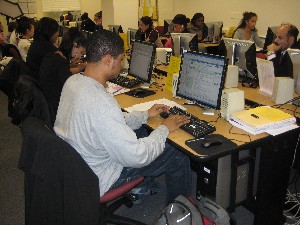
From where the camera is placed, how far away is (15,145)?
3340mm

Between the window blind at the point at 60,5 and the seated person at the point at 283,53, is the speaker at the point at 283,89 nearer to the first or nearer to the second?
the seated person at the point at 283,53

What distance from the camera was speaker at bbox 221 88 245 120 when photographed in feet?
6.19

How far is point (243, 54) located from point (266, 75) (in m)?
0.44

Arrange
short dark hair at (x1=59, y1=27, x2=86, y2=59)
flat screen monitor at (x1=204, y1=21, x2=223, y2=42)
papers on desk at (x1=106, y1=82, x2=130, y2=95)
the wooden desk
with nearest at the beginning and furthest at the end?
the wooden desk
papers on desk at (x1=106, y1=82, x2=130, y2=95)
short dark hair at (x1=59, y1=27, x2=86, y2=59)
flat screen monitor at (x1=204, y1=21, x2=223, y2=42)

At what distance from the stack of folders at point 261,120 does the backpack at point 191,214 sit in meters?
0.48

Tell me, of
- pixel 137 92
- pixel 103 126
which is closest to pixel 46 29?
pixel 137 92

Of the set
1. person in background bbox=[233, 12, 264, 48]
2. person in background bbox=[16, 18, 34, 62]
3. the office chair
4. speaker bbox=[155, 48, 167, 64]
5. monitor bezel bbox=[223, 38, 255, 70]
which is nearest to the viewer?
the office chair

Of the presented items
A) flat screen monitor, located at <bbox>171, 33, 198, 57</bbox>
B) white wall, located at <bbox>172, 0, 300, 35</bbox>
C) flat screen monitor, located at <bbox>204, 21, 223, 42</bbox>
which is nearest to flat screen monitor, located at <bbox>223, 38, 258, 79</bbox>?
flat screen monitor, located at <bbox>171, 33, 198, 57</bbox>

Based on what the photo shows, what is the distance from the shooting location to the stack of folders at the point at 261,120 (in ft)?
5.61

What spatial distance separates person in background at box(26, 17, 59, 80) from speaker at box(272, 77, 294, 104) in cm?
223

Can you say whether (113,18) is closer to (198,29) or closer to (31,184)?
(198,29)

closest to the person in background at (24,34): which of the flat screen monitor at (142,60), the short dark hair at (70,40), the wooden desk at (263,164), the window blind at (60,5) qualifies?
the short dark hair at (70,40)

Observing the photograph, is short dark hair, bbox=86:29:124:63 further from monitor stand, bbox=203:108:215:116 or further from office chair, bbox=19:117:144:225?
monitor stand, bbox=203:108:215:116

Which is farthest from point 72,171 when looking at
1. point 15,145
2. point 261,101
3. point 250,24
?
point 250,24
